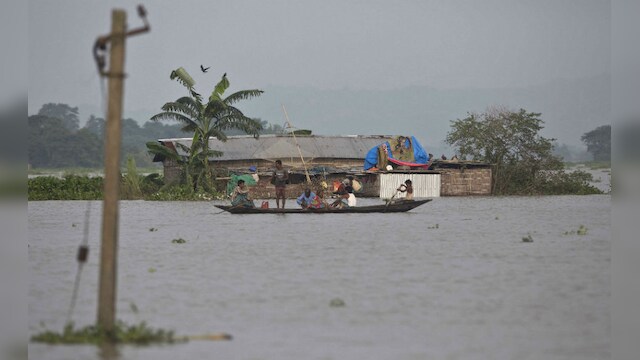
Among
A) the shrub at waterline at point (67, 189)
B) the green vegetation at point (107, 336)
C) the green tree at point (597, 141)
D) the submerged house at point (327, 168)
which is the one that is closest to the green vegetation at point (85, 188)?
the shrub at waterline at point (67, 189)

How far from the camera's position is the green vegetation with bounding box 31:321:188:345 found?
1055 cm

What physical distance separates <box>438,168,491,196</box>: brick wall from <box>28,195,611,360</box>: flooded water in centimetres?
1806

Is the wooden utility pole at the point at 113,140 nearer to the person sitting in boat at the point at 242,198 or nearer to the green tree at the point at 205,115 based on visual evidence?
the person sitting in boat at the point at 242,198

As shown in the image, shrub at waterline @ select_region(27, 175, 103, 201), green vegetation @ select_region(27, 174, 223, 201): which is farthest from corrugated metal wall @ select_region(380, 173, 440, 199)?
shrub at waterline @ select_region(27, 175, 103, 201)

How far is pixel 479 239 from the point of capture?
24.2m

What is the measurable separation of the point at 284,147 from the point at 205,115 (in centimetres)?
758

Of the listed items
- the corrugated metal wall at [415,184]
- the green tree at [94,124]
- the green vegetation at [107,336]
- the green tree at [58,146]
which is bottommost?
the green vegetation at [107,336]

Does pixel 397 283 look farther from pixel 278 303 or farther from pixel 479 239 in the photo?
pixel 479 239

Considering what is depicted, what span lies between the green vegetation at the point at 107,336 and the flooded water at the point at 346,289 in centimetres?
12

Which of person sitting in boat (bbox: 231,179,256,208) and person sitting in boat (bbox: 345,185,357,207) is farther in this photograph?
person sitting in boat (bbox: 345,185,357,207)

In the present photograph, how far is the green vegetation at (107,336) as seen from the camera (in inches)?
415

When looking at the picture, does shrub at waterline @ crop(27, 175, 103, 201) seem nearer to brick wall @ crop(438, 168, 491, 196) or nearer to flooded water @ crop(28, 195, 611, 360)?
flooded water @ crop(28, 195, 611, 360)

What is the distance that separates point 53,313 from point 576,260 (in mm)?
10148

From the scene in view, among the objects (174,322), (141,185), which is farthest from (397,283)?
(141,185)
